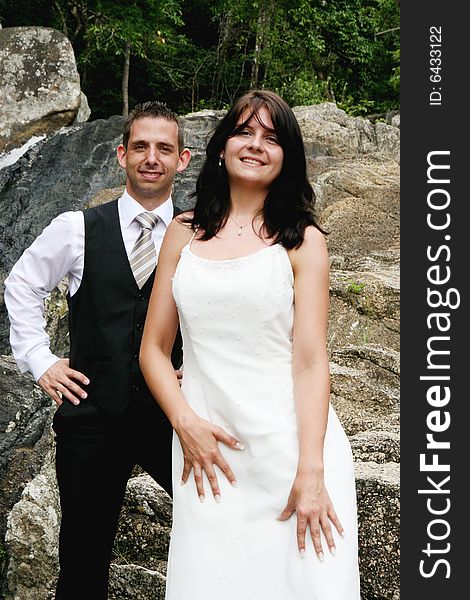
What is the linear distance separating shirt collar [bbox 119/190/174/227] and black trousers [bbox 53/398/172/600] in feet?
2.25

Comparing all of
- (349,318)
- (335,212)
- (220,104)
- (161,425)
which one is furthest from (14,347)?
(220,104)

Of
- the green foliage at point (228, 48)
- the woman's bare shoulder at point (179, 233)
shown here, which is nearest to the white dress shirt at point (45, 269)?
the woman's bare shoulder at point (179, 233)

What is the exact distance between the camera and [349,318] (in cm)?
617

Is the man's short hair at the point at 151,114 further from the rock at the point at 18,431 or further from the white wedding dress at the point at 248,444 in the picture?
the rock at the point at 18,431

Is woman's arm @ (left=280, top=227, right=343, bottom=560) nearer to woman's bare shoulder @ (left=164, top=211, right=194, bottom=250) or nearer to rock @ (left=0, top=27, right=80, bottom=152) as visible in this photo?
woman's bare shoulder @ (left=164, top=211, right=194, bottom=250)

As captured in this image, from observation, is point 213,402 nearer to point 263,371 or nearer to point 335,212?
point 263,371

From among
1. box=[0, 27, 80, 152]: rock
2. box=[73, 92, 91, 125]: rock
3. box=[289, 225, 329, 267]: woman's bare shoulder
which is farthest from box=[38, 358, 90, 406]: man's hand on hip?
box=[73, 92, 91, 125]: rock

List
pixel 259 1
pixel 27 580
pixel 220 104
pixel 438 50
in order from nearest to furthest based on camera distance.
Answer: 1. pixel 27 580
2. pixel 438 50
3. pixel 259 1
4. pixel 220 104

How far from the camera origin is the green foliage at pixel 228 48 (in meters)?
14.9

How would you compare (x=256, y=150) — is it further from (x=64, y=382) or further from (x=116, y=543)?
(x=116, y=543)

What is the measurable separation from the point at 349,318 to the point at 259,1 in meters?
10.7

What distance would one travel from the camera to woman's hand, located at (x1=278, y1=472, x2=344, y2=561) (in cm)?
237

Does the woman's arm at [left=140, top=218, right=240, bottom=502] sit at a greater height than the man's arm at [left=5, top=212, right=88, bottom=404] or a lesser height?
lesser

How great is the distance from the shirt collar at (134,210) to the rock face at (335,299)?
1.26 metres
